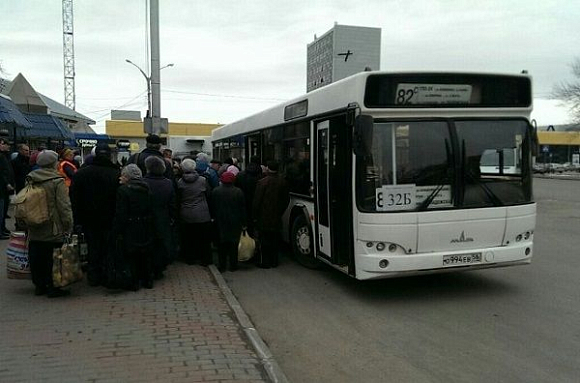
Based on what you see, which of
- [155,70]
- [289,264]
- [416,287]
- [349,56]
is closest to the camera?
[416,287]

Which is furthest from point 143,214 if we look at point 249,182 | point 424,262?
point 424,262

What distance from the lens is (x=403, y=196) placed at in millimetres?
6477

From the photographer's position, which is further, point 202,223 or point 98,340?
point 202,223

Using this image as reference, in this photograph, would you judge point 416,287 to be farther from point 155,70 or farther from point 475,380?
point 155,70

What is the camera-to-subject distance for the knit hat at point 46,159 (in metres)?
6.21

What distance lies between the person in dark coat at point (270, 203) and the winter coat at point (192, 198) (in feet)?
2.86

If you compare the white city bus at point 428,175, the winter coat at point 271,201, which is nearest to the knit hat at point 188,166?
the winter coat at point 271,201

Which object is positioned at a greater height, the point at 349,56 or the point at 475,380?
the point at 349,56

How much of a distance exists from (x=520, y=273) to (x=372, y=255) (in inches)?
126

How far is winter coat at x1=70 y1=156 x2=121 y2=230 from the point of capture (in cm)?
659

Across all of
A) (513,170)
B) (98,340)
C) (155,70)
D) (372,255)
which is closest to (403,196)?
(372,255)

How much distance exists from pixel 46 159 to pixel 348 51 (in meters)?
15.4

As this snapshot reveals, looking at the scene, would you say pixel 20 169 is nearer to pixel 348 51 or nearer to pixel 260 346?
pixel 260 346

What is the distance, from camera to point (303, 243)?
28.2 ft
